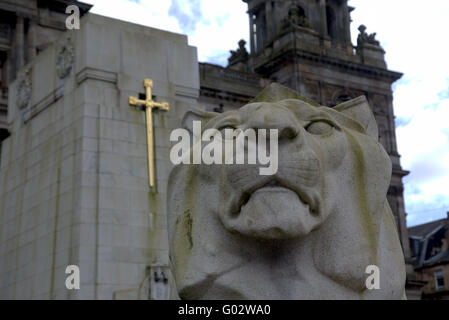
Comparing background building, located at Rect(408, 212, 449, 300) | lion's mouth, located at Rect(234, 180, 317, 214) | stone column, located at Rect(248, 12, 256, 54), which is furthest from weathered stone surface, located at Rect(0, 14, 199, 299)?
background building, located at Rect(408, 212, 449, 300)

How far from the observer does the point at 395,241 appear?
12.1 ft

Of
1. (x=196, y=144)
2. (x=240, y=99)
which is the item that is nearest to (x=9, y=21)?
(x=240, y=99)

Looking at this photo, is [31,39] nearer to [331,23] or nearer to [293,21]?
[293,21]

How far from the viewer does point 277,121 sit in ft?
10.8

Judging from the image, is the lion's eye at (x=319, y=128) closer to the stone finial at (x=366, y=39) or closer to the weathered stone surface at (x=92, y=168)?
the weathered stone surface at (x=92, y=168)

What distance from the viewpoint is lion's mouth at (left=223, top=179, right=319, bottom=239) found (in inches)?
123

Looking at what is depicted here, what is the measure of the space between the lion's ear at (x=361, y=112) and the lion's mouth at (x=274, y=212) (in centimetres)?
89

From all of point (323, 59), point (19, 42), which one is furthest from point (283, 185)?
point (323, 59)

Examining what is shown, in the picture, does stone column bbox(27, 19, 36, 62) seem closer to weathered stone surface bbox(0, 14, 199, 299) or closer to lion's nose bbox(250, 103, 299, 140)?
weathered stone surface bbox(0, 14, 199, 299)

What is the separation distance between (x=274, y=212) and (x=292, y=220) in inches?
3.6

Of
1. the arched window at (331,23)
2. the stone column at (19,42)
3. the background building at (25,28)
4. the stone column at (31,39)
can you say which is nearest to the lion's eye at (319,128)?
the background building at (25,28)

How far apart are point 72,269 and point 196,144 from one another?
19.4 ft

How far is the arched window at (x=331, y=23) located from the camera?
2183 inches
